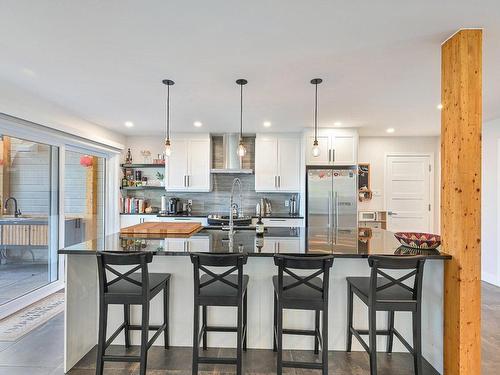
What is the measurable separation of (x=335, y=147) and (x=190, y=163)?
2.60 m

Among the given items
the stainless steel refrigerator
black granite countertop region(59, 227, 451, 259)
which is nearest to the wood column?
black granite countertop region(59, 227, 451, 259)

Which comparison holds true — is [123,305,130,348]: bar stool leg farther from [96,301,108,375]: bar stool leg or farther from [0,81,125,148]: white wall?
[0,81,125,148]: white wall

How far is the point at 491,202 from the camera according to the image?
4418mm

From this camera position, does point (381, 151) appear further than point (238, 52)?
Yes

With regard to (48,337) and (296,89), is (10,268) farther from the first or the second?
(296,89)

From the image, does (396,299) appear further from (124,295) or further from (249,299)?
(124,295)

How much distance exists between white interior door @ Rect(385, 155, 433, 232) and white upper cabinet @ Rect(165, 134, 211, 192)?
11.3ft

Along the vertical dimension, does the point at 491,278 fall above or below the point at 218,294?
below

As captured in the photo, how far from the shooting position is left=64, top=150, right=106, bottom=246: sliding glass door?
4.29 meters

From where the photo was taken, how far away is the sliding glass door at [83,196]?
169 inches

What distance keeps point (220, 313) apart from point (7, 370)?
1.68 m

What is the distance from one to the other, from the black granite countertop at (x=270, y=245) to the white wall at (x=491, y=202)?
248cm

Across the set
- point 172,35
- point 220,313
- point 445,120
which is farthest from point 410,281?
point 172,35

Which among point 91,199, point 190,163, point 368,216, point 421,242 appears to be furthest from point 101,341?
point 368,216
